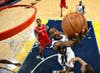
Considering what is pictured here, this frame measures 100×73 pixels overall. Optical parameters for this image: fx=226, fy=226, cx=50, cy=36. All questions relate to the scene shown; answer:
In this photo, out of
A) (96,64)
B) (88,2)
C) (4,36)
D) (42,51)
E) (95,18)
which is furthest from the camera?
(88,2)

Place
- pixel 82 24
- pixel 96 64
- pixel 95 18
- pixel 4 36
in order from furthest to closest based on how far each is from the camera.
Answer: pixel 95 18
pixel 96 64
pixel 82 24
pixel 4 36

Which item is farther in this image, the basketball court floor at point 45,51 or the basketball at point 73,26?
the basketball court floor at point 45,51

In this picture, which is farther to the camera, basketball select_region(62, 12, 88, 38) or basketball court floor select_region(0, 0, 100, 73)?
basketball court floor select_region(0, 0, 100, 73)

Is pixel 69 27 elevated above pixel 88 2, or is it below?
above

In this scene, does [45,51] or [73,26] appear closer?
[73,26]

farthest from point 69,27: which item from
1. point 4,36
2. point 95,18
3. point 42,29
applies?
point 95,18

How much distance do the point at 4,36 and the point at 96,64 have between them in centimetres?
383

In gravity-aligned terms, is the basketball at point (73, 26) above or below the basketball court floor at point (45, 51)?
above

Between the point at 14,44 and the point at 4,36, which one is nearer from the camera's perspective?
the point at 4,36

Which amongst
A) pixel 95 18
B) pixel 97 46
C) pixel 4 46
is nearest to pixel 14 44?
pixel 4 46

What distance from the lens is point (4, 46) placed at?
30.0 ft

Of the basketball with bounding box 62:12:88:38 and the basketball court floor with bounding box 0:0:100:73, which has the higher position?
the basketball with bounding box 62:12:88:38

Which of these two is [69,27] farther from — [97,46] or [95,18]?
[95,18]

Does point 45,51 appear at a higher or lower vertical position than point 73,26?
lower
